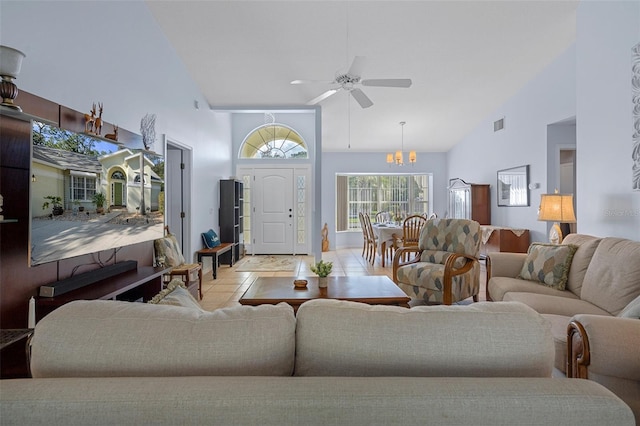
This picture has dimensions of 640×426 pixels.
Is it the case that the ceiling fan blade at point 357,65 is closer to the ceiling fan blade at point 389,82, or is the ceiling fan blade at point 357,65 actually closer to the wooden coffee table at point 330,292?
the ceiling fan blade at point 389,82

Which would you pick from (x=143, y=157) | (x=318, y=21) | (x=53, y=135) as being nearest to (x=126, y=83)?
(x=143, y=157)

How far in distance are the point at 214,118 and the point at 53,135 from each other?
4055mm

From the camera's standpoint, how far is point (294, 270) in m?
5.69

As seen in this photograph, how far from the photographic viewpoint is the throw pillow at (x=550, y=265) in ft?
8.64

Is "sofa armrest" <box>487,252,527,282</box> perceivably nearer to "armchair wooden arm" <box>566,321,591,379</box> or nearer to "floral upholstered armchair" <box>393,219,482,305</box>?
"floral upholstered armchair" <box>393,219,482,305</box>

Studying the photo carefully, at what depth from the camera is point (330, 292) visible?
8.77ft

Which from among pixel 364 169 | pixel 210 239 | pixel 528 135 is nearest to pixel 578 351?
pixel 528 135

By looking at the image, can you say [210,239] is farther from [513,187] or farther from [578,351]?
[513,187]

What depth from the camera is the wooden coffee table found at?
247cm

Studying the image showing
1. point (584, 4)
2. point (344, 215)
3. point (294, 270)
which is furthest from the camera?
point (344, 215)

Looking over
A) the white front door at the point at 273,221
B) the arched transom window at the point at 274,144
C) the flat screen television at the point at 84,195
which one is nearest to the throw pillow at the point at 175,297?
the flat screen television at the point at 84,195

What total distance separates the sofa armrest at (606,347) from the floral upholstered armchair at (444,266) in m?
1.82

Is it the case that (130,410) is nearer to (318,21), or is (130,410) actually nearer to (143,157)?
(143,157)

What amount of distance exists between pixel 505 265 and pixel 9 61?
3.91 metres
